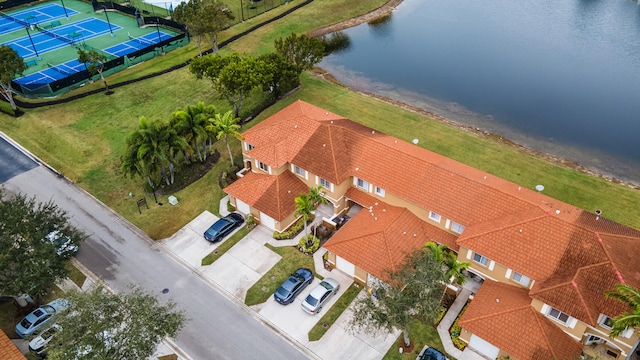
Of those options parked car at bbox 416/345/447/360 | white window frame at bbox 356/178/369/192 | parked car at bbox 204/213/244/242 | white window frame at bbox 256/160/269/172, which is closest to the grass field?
parked car at bbox 204/213/244/242

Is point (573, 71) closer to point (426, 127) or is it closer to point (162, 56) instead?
point (426, 127)

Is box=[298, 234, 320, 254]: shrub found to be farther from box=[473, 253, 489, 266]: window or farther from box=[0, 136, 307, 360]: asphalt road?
box=[473, 253, 489, 266]: window

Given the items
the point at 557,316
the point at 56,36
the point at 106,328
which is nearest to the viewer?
the point at 106,328

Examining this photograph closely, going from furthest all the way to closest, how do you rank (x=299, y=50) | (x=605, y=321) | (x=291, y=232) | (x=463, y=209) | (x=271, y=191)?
(x=299, y=50) < (x=271, y=191) < (x=291, y=232) < (x=463, y=209) < (x=605, y=321)

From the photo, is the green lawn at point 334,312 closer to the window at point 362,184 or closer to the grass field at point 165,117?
the window at point 362,184

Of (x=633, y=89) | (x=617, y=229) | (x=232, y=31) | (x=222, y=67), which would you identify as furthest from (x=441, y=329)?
(x=232, y=31)

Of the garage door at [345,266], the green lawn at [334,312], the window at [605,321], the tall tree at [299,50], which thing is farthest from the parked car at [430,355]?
the tall tree at [299,50]

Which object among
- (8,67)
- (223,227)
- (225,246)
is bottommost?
(225,246)

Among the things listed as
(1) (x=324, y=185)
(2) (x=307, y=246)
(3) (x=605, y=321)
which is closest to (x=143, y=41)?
(1) (x=324, y=185)

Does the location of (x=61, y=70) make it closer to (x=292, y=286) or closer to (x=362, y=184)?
(x=362, y=184)
